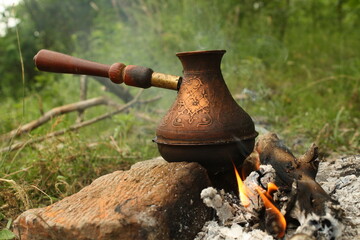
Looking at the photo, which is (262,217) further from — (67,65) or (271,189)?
(67,65)

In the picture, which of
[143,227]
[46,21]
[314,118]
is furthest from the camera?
[46,21]

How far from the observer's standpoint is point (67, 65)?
2.36 meters

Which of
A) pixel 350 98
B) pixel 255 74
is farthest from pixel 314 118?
pixel 255 74

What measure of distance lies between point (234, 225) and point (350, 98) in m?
3.75

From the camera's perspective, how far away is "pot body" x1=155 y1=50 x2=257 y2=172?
6.97 ft

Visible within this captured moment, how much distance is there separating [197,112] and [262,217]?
2.06 feet

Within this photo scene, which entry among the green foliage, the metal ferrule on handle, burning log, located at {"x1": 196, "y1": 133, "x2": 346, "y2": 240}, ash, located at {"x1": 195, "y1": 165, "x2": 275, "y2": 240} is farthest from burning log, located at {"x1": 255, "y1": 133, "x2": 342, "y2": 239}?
the green foliage

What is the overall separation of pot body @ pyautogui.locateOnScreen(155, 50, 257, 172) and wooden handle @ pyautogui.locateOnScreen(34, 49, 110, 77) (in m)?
0.48

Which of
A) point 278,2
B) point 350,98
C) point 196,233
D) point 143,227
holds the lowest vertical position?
point 350,98

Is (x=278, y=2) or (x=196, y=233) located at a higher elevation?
(x=278, y=2)

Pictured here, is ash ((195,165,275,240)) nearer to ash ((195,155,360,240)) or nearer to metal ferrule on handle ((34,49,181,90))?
ash ((195,155,360,240))

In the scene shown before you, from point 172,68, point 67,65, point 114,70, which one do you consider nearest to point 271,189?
point 114,70

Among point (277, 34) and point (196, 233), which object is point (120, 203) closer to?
point (196, 233)

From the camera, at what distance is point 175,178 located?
207cm
